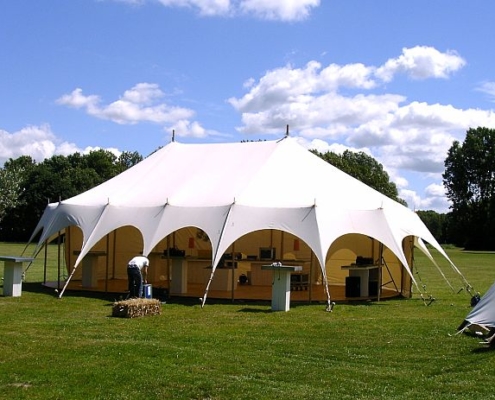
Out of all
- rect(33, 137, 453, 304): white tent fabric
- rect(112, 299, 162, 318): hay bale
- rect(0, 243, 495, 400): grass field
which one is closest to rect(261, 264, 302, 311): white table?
rect(0, 243, 495, 400): grass field

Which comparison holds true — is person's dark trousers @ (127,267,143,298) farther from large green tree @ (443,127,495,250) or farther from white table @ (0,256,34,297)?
large green tree @ (443,127,495,250)

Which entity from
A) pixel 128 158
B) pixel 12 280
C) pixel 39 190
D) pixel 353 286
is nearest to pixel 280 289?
pixel 353 286

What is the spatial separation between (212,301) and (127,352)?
6.20 metres

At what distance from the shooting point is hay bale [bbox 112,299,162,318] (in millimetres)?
12156

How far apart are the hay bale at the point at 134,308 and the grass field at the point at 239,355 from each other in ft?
0.91

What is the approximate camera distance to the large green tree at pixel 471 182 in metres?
62.0

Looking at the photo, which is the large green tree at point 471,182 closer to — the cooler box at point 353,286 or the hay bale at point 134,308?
the cooler box at point 353,286

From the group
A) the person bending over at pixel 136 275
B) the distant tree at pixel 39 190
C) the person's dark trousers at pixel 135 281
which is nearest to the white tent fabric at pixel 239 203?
the person bending over at pixel 136 275

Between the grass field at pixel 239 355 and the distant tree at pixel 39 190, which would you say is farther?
the distant tree at pixel 39 190

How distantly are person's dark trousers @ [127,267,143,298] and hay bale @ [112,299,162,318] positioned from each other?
3.42 ft

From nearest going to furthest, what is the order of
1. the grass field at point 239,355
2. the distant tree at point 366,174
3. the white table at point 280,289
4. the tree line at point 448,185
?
the grass field at point 239,355 → the white table at point 280,289 → the distant tree at point 366,174 → the tree line at point 448,185

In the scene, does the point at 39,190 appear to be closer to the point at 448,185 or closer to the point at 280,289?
the point at 448,185

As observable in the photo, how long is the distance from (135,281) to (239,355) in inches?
205

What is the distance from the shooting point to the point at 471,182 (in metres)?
63.5
